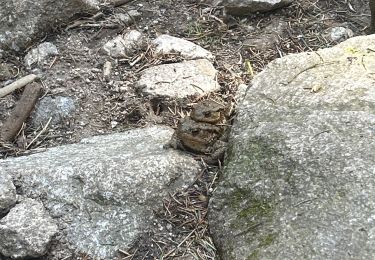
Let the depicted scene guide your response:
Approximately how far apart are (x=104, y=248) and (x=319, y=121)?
1039mm

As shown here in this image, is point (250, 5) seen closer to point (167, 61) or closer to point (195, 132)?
point (167, 61)

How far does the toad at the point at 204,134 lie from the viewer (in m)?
2.69

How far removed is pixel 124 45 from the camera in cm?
357

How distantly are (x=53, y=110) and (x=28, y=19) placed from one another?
75 cm

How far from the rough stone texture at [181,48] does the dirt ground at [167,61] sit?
58 mm

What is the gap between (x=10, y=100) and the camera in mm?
3289

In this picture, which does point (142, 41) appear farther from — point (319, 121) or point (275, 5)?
point (319, 121)

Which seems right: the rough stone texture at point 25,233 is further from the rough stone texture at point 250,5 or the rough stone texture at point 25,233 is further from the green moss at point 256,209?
the rough stone texture at point 250,5

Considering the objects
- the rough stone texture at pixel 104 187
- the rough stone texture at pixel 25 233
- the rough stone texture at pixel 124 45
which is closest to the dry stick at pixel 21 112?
the rough stone texture at pixel 104 187

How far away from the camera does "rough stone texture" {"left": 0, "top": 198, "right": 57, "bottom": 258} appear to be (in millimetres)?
2346

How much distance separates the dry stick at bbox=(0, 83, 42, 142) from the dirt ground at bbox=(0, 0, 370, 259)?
51 mm

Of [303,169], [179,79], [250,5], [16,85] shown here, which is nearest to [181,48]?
[179,79]

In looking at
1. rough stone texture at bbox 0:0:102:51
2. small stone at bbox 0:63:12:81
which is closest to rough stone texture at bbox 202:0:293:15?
rough stone texture at bbox 0:0:102:51

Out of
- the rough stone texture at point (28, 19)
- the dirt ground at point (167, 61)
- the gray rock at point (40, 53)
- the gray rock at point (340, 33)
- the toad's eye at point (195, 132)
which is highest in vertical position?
the rough stone texture at point (28, 19)
